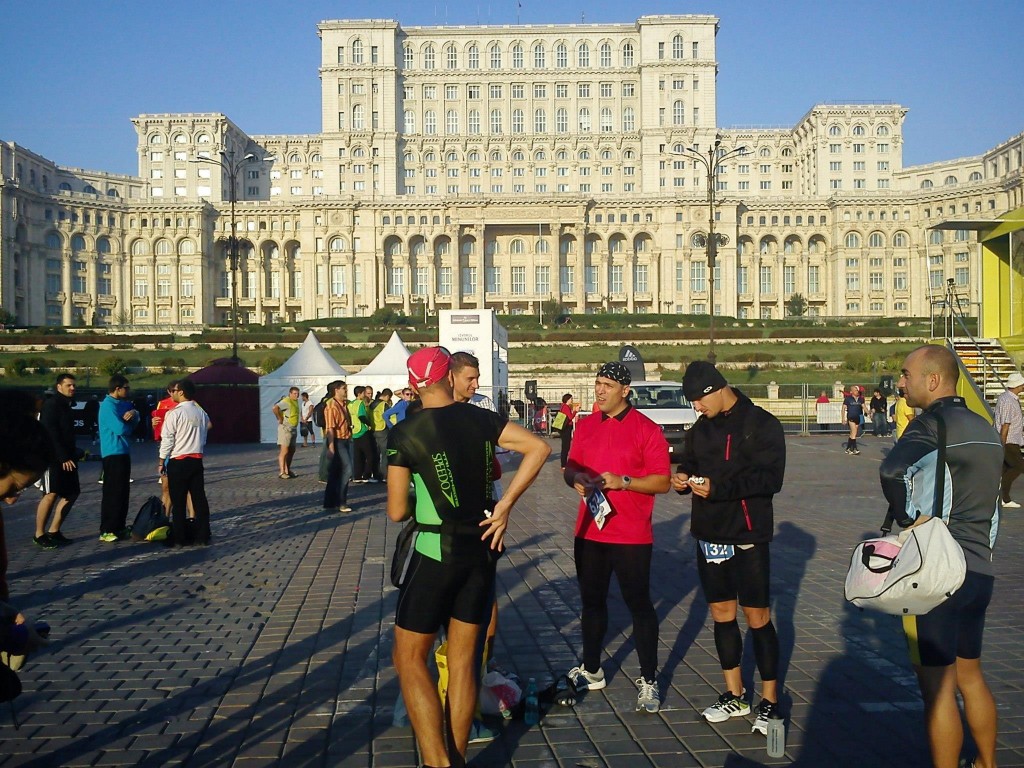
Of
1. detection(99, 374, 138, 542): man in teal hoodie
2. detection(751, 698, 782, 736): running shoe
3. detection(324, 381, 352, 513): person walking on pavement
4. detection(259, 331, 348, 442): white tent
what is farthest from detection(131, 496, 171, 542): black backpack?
detection(259, 331, 348, 442): white tent

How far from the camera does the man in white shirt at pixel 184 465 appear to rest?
959 centimetres

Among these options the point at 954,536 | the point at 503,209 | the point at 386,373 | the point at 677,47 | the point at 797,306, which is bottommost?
the point at 954,536

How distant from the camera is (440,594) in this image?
3604 mm

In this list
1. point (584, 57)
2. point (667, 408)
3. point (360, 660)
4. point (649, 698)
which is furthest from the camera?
point (584, 57)

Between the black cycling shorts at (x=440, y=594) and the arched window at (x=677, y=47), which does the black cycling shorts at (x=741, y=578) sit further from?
the arched window at (x=677, y=47)

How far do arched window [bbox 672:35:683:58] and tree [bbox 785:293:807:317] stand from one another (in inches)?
1127

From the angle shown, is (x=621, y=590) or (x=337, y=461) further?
(x=337, y=461)

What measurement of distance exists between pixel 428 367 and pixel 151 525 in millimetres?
7174

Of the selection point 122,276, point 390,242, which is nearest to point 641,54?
point 390,242

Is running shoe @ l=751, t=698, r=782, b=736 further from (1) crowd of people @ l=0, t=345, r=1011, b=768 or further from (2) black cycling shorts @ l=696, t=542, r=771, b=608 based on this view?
(2) black cycling shorts @ l=696, t=542, r=771, b=608

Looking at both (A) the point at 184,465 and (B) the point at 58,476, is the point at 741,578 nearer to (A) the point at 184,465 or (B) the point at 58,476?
(A) the point at 184,465

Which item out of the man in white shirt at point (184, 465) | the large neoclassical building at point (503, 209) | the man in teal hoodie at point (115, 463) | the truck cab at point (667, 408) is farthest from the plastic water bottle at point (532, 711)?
the large neoclassical building at point (503, 209)

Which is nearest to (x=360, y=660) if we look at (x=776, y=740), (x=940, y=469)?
(x=776, y=740)

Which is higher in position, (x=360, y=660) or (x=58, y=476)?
(x=58, y=476)
